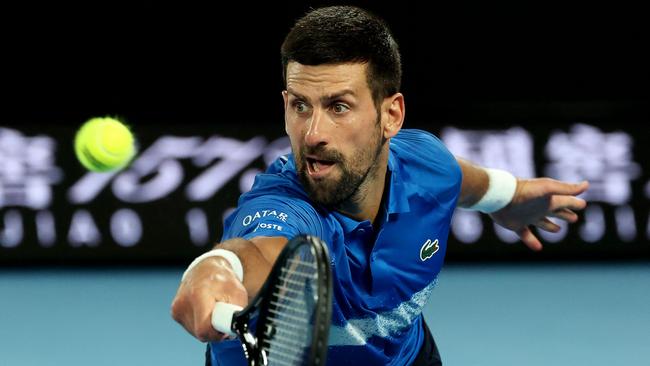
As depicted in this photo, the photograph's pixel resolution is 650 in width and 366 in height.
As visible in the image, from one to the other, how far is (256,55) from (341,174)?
603cm

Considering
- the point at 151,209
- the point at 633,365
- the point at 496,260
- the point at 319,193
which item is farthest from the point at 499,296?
the point at 319,193

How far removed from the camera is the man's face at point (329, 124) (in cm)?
344

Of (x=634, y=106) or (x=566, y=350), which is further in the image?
(x=634, y=106)

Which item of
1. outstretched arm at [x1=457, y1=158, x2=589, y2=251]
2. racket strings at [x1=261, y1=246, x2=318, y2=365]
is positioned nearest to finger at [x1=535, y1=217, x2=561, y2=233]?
outstretched arm at [x1=457, y1=158, x2=589, y2=251]

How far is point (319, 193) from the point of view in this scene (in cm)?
356

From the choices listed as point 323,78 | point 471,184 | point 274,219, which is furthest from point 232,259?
point 471,184

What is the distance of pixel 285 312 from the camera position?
2754mm

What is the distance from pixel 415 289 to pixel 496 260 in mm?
4567

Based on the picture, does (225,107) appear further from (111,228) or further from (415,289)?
(415,289)

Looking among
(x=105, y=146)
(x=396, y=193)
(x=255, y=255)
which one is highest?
(x=255, y=255)

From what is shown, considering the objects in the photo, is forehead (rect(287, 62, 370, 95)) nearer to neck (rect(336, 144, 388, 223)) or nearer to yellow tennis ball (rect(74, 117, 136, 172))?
neck (rect(336, 144, 388, 223))

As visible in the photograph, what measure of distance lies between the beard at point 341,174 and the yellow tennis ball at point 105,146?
319 centimetres

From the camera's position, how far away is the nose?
3.43 m

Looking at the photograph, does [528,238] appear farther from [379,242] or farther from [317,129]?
[317,129]
